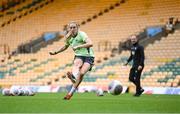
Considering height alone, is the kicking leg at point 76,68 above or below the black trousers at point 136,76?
above

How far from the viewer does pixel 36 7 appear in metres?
36.5

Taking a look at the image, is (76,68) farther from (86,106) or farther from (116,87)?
(86,106)

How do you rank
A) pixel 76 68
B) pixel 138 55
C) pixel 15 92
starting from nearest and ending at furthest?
pixel 76 68 < pixel 138 55 < pixel 15 92

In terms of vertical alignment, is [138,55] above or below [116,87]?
above

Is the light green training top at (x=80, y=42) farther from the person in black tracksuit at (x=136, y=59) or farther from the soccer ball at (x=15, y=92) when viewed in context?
the soccer ball at (x=15, y=92)

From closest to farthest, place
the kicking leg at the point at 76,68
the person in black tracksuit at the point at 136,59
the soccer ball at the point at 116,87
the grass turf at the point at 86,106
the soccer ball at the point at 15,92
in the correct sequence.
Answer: the grass turf at the point at 86,106 < the kicking leg at the point at 76,68 < the soccer ball at the point at 116,87 < the person in black tracksuit at the point at 136,59 < the soccer ball at the point at 15,92

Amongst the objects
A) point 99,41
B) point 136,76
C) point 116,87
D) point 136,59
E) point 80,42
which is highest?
point 80,42

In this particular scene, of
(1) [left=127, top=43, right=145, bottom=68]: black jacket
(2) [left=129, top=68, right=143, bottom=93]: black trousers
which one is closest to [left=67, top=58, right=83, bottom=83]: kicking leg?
(1) [left=127, top=43, right=145, bottom=68]: black jacket

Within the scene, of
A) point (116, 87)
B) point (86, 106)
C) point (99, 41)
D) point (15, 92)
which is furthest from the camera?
point (99, 41)

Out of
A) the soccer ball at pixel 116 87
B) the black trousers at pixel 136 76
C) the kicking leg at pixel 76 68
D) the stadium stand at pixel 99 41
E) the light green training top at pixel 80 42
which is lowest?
the stadium stand at pixel 99 41

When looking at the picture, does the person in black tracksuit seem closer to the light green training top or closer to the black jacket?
the black jacket

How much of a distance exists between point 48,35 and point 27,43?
1320 mm

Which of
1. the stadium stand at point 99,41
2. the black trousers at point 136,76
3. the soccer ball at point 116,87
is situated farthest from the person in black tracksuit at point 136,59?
the stadium stand at point 99,41

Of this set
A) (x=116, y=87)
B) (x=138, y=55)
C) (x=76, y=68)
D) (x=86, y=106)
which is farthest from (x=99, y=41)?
(x=86, y=106)
